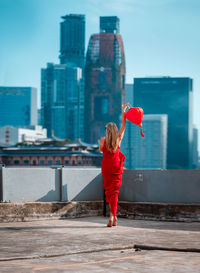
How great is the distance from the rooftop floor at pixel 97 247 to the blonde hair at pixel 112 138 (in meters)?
1.41

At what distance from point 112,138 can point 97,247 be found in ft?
11.0

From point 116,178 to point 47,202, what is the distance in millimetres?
1938

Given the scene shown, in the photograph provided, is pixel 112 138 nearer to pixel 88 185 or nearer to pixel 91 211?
pixel 88 185

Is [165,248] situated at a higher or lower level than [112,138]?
lower

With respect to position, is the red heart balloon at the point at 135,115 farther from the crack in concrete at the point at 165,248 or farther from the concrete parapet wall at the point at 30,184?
the crack in concrete at the point at 165,248

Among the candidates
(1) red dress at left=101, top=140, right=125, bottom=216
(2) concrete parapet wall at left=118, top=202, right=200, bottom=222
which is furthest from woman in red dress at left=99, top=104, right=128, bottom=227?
(2) concrete parapet wall at left=118, top=202, right=200, bottom=222

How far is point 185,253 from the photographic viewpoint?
26.2 ft

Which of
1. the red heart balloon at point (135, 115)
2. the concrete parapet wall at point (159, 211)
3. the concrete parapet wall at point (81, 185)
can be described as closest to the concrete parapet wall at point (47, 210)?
the concrete parapet wall at point (81, 185)

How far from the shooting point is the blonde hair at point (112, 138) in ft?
37.2

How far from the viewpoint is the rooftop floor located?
695 centimetres

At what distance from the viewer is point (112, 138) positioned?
1134cm

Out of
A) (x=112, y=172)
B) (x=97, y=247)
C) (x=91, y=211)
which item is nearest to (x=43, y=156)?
(x=91, y=211)

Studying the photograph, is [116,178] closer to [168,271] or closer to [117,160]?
[117,160]

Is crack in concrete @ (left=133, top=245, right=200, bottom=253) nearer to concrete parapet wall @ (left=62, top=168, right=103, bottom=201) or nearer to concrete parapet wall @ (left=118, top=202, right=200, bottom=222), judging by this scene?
concrete parapet wall @ (left=118, top=202, right=200, bottom=222)
